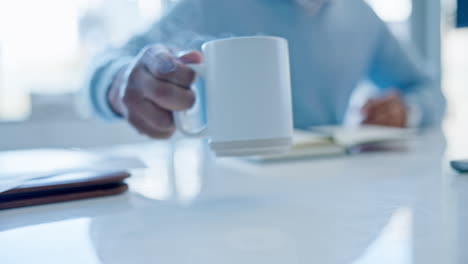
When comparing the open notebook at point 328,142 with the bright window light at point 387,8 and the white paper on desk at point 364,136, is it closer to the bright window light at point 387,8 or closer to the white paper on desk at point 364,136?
the white paper on desk at point 364,136

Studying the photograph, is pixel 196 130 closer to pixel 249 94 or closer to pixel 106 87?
pixel 249 94

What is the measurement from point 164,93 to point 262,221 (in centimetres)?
21

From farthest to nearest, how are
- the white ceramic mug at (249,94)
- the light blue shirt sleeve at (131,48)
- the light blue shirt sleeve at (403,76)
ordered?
1. the light blue shirt sleeve at (403,76)
2. the light blue shirt sleeve at (131,48)
3. the white ceramic mug at (249,94)

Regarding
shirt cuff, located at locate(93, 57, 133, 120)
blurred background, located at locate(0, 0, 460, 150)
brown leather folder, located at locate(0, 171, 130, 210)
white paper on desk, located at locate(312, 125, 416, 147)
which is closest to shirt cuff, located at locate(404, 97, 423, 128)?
blurred background, located at locate(0, 0, 460, 150)

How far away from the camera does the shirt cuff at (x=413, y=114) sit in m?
1.41

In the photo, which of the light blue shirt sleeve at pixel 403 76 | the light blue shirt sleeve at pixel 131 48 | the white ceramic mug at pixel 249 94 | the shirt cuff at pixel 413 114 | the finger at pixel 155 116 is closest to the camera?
the white ceramic mug at pixel 249 94

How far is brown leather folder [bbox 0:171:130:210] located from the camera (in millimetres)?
395

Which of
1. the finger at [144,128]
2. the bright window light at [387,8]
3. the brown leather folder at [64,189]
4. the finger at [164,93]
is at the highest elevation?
the bright window light at [387,8]

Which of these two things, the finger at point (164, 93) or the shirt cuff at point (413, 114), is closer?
the finger at point (164, 93)

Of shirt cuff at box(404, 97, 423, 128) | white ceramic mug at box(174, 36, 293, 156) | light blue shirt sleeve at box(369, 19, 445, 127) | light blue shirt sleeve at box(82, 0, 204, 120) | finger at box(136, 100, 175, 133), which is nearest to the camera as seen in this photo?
white ceramic mug at box(174, 36, 293, 156)

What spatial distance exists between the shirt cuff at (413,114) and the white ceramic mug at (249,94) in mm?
1144

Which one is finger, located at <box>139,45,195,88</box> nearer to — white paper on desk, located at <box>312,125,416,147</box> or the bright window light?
white paper on desk, located at <box>312,125,416,147</box>

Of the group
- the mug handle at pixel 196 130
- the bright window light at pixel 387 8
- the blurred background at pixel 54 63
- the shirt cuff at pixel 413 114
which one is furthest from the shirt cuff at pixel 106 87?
the shirt cuff at pixel 413 114

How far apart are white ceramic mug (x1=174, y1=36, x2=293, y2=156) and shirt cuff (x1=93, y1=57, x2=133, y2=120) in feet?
1.01
